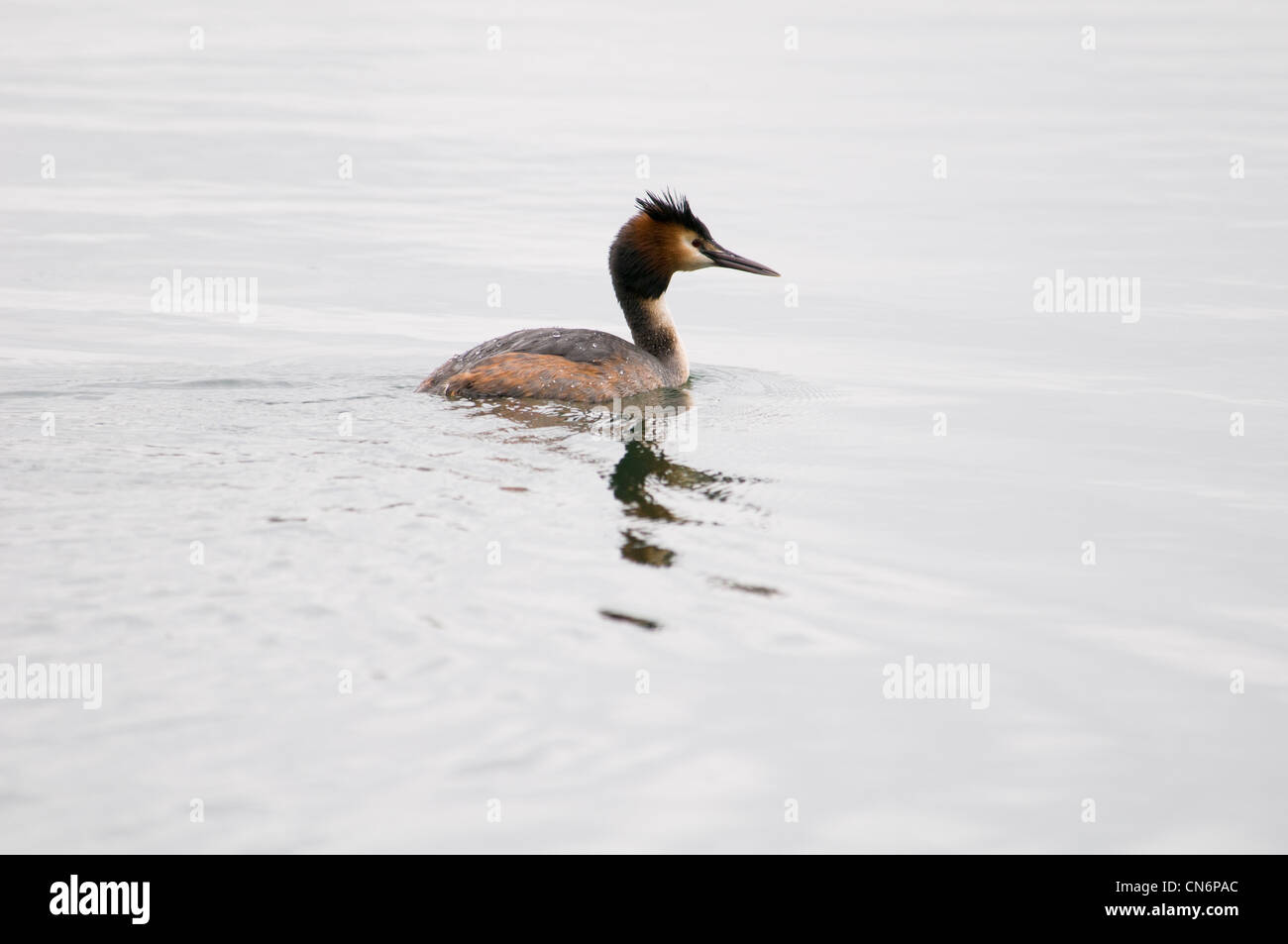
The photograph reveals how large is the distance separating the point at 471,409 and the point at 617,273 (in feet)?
7.43

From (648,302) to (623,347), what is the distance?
2.31ft

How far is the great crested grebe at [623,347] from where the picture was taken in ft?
37.7

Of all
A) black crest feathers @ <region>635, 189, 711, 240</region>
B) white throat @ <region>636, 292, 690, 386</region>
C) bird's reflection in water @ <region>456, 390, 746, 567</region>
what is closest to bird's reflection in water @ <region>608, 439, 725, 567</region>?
bird's reflection in water @ <region>456, 390, 746, 567</region>

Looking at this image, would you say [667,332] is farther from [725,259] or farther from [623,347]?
[725,259]

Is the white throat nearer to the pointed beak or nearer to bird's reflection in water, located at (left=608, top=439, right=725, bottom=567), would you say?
the pointed beak

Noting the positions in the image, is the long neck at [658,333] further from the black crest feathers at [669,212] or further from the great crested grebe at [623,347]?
the black crest feathers at [669,212]

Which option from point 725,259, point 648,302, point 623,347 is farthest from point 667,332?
point 725,259

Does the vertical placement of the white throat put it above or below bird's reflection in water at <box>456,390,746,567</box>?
above

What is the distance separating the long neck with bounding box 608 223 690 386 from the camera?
501 inches

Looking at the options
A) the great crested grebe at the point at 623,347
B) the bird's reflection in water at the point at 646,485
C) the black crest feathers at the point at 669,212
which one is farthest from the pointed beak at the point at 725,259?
the bird's reflection in water at the point at 646,485

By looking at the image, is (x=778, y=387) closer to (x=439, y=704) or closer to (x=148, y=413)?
(x=148, y=413)

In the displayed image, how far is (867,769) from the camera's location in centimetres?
604

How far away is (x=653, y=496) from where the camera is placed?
9430 mm

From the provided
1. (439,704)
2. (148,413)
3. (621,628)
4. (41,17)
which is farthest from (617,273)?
(41,17)
